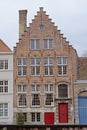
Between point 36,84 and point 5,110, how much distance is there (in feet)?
14.1

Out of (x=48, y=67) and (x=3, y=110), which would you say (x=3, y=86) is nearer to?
(x=3, y=110)

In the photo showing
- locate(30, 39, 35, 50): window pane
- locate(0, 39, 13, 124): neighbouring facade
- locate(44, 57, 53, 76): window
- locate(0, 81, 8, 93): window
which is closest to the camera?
locate(0, 39, 13, 124): neighbouring facade

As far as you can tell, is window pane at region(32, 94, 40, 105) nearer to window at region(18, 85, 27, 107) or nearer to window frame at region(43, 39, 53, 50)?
window at region(18, 85, 27, 107)

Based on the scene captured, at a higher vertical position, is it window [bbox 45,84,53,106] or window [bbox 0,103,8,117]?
window [bbox 45,84,53,106]

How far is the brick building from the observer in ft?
132

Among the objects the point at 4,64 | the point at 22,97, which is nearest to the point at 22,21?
the point at 4,64

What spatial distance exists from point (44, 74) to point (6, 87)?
4.33 meters

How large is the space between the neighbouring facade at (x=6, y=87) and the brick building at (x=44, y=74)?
543mm

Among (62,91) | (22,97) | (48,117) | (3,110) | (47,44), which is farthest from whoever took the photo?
(47,44)

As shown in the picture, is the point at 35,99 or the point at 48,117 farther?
the point at 35,99

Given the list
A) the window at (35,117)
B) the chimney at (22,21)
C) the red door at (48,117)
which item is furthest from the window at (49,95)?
the chimney at (22,21)

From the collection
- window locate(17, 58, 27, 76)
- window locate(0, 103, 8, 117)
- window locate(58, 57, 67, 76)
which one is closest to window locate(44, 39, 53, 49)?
window locate(58, 57, 67, 76)

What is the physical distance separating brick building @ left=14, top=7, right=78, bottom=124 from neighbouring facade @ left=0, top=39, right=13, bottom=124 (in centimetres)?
54

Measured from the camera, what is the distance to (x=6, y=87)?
41.1 meters
